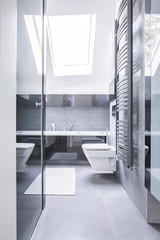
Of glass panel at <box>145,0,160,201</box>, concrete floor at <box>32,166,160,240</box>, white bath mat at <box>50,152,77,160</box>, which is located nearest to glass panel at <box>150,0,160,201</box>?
glass panel at <box>145,0,160,201</box>

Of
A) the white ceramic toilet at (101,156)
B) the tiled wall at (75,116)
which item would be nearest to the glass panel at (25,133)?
the white ceramic toilet at (101,156)

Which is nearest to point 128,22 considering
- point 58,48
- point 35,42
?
point 35,42

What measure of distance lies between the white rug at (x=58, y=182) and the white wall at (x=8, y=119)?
54 centimetres

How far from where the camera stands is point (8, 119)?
100 cm

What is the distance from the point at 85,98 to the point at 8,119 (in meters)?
3.13

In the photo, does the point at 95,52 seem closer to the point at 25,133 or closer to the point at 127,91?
the point at 127,91

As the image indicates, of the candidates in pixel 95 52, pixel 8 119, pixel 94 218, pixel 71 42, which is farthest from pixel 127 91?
pixel 71 42

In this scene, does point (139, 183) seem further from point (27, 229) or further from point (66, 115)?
point (66, 115)

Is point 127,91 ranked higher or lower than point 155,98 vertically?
higher

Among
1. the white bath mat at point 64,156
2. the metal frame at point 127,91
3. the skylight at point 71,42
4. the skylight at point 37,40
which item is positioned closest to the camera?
the skylight at point 37,40

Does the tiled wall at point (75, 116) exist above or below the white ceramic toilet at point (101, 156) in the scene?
above

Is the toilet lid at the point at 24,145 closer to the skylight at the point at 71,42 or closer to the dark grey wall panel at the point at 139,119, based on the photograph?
the dark grey wall panel at the point at 139,119

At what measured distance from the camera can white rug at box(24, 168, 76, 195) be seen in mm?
1801

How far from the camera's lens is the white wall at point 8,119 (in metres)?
0.91
